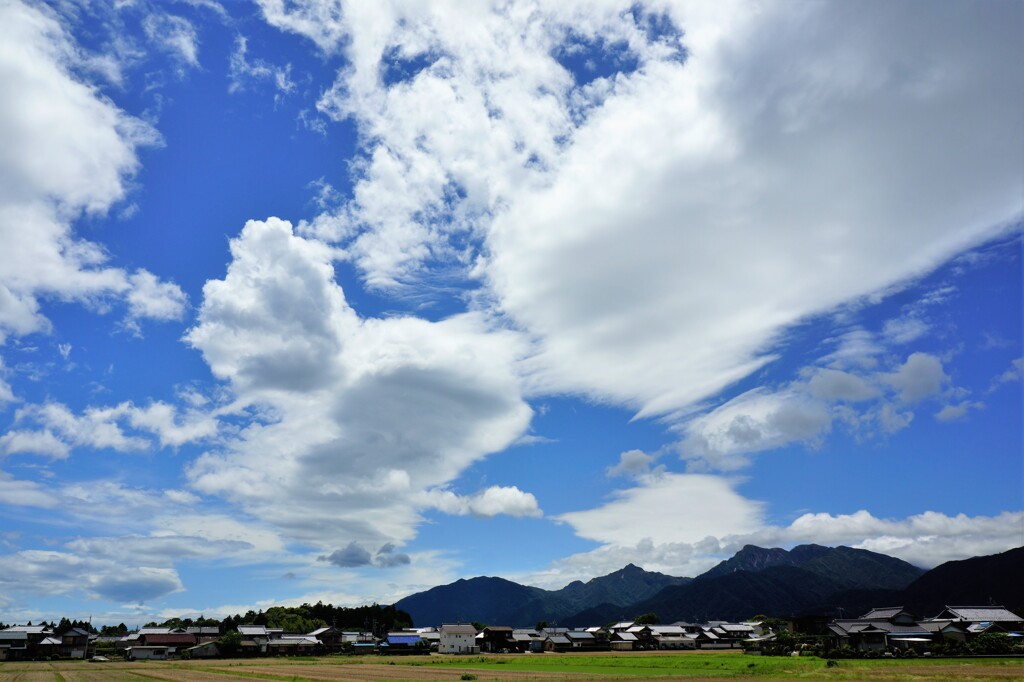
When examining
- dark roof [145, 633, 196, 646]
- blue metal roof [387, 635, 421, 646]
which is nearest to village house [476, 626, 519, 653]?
blue metal roof [387, 635, 421, 646]

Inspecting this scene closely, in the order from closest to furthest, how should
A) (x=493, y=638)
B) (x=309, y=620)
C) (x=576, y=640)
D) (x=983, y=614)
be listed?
(x=983, y=614), (x=493, y=638), (x=576, y=640), (x=309, y=620)

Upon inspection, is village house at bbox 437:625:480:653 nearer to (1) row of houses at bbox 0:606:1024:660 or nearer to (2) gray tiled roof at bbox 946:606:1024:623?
(1) row of houses at bbox 0:606:1024:660

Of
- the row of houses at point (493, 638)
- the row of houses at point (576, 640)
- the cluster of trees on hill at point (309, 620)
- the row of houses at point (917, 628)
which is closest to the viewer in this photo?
the row of houses at point (917, 628)

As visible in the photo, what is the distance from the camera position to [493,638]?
12438 cm

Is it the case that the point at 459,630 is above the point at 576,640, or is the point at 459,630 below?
above

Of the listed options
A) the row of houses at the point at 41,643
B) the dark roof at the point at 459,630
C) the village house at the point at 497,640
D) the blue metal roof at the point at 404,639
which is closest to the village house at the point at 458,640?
the dark roof at the point at 459,630

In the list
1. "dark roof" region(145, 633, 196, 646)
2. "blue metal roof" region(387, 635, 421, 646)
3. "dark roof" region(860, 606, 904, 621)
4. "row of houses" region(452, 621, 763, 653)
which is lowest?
"row of houses" region(452, 621, 763, 653)

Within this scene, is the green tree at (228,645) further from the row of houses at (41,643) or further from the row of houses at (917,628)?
the row of houses at (917,628)

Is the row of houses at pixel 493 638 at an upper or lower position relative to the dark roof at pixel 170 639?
lower

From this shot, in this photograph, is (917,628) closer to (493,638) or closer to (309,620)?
(493,638)

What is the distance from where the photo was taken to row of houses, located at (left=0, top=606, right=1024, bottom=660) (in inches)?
4082

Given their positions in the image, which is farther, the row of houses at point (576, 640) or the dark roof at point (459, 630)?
the row of houses at point (576, 640)

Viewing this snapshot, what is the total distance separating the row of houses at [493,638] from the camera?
4082 inches

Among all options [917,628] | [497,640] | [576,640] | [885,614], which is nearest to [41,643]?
[497,640]
